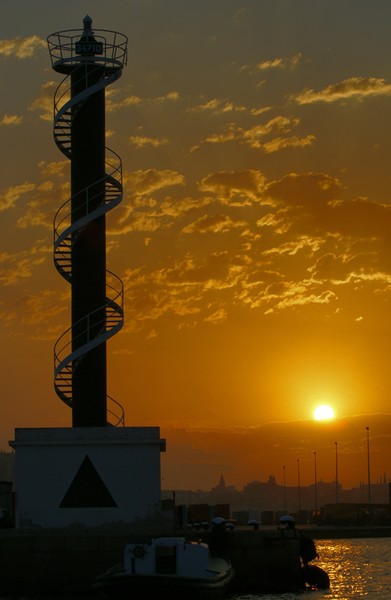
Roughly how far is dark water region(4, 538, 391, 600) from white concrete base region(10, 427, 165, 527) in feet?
14.8

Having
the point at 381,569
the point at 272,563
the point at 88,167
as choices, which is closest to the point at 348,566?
the point at 381,569

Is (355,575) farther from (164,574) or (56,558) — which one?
(164,574)

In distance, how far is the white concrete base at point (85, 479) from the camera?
5147 cm

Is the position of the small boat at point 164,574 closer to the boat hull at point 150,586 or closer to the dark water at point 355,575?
the boat hull at point 150,586

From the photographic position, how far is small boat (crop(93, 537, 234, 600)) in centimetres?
4388

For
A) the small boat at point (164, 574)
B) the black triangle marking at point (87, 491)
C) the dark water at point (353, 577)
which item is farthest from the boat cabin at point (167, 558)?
the black triangle marking at point (87, 491)

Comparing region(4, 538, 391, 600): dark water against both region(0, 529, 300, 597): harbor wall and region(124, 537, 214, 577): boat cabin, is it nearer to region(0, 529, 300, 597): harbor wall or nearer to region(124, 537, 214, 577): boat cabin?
region(0, 529, 300, 597): harbor wall

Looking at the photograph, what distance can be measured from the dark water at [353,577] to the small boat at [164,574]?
3.56m

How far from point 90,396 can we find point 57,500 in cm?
483

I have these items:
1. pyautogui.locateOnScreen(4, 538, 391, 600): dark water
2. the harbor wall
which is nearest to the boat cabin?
the harbor wall

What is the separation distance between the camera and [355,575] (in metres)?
75.2

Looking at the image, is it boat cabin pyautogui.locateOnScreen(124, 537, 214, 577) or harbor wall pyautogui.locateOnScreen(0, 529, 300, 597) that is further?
harbor wall pyautogui.locateOnScreen(0, 529, 300, 597)

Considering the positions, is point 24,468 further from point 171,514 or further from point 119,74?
point 119,74

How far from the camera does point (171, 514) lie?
5197cm
